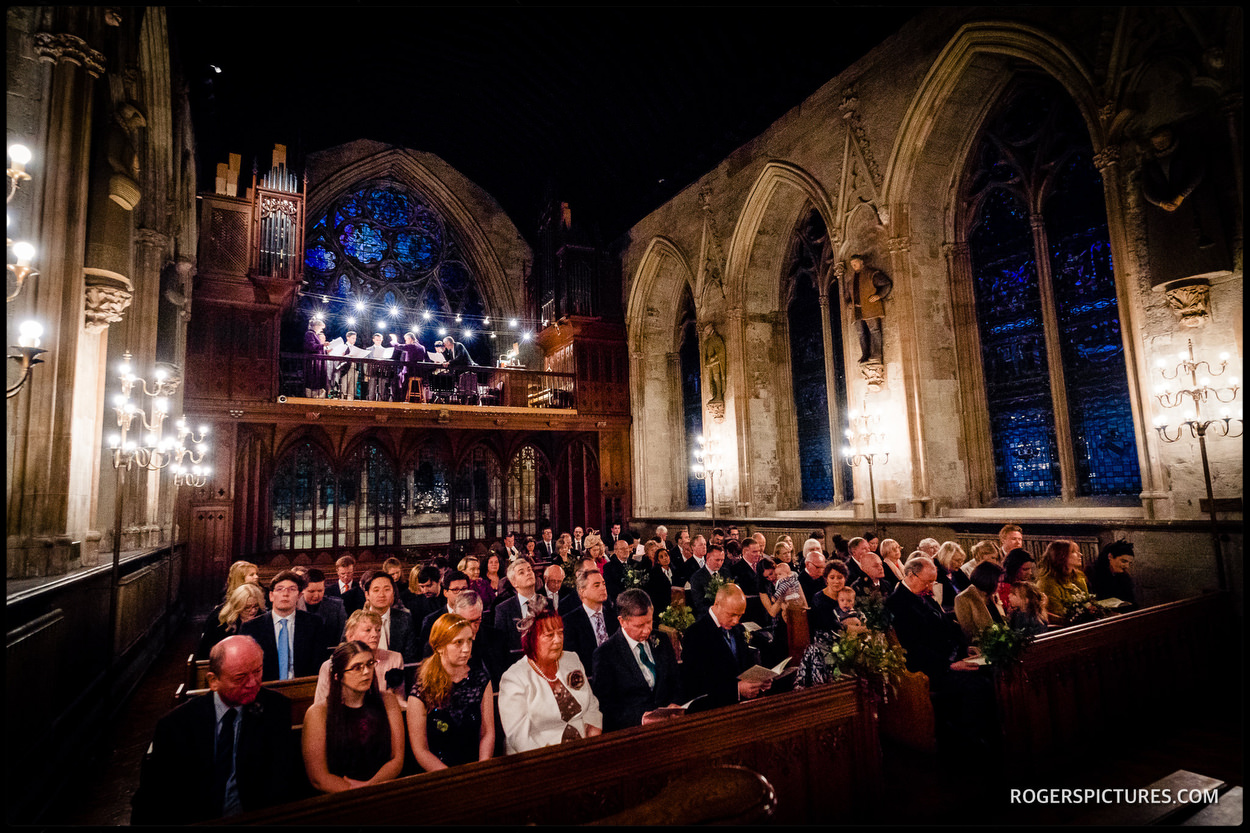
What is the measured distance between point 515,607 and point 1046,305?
8.08 metres

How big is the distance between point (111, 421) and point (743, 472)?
9.67 metres

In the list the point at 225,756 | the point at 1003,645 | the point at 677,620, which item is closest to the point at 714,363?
the point at 677,620

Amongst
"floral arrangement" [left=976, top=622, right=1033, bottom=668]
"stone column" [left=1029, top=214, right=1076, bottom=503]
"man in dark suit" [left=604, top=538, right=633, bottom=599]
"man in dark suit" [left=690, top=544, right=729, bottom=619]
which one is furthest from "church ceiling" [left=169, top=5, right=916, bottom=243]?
"floral arrangement" [left=976, top=622, right=1033, bottom=668]

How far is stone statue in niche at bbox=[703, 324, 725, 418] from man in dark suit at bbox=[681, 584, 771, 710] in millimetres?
9612

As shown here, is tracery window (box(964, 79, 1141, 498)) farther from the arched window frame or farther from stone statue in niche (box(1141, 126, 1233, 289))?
stone statue in niche (box(1141, 126, 1233, 289))

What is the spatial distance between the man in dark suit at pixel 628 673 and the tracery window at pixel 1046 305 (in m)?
7.46

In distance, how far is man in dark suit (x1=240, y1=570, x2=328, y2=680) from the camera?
426 cm

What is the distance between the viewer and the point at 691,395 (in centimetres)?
1555

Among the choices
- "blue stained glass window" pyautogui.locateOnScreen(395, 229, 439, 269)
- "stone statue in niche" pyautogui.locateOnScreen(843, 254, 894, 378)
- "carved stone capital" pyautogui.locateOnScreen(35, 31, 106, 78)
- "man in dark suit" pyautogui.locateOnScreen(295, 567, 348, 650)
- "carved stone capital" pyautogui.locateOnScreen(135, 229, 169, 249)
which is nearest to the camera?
"carved stone capital" pyautogui.locateOnScreen(35, 31, 106, 78)

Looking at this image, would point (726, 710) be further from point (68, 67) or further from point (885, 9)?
point (885, 9)

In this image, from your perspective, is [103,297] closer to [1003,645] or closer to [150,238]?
[150,238]

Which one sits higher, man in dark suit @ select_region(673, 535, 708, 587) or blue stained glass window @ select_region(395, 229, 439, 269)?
blue stained glass window @ select_region(395, 229, 439, 269)
